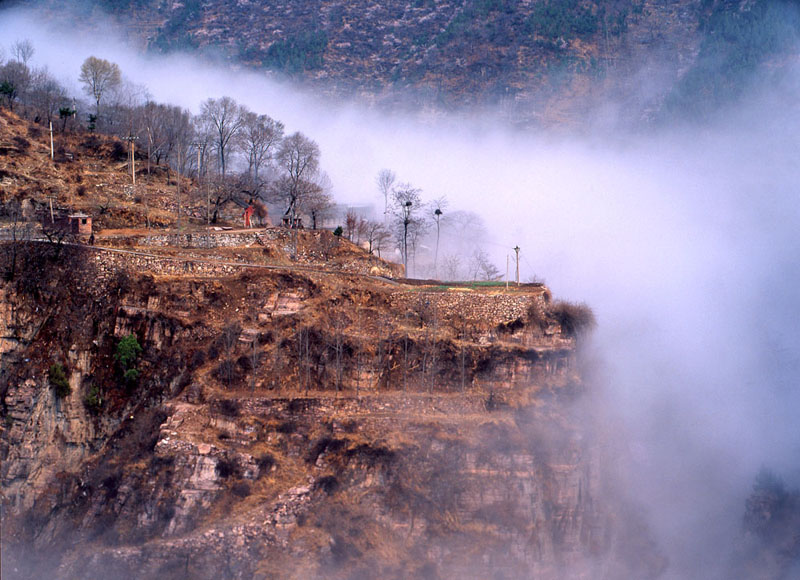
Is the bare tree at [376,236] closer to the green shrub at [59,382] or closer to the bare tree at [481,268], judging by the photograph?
the bare tree at [481,268]

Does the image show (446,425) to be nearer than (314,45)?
Yes

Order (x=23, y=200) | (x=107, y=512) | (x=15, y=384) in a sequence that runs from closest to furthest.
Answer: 1. (x=107, y=512)
2. (x=15, y=384)
3. (x=23, y=200)

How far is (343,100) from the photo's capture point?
95.5 m

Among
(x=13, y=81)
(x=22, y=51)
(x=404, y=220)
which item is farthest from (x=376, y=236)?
(x=22, y=51)

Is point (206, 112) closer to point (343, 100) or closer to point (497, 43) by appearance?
point (343, 100)

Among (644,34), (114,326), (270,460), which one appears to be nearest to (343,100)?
(644,34)

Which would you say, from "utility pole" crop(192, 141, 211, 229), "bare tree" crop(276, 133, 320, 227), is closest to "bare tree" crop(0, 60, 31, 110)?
"utility pole" crop(192, 141, 211, 229)

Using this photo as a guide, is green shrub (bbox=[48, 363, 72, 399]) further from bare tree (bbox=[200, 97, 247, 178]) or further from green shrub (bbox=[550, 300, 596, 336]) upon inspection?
green shrub (bbox=[550, 300, 596, 336])

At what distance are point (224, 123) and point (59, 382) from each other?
30539 millimetres

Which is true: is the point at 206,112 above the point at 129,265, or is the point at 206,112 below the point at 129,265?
above

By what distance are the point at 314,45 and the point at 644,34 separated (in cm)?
3898

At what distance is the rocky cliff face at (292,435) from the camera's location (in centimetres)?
4488

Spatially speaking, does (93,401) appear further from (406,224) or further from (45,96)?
(45,96)

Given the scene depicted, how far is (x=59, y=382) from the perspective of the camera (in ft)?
161
